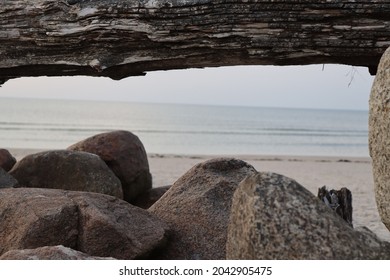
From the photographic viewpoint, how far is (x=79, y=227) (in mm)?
4508

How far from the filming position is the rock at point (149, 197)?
796 cm

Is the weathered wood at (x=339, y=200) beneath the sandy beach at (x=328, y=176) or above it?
above

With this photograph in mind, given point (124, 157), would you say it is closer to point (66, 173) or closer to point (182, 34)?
point (66, 173)

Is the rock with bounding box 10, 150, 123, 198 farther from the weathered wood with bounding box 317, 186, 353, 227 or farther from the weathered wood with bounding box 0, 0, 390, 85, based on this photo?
the weathered wood with bounding box 317, 186, 353, 227

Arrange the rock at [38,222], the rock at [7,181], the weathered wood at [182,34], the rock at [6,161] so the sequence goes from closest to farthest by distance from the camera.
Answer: the rock at [38,222] < the weathered wood at [182,34] < the rock at [7,181] < the rock at [6,161]

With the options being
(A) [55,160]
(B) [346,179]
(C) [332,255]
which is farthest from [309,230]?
(B) [346,179]

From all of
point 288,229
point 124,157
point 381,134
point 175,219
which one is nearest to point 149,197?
point 124,157

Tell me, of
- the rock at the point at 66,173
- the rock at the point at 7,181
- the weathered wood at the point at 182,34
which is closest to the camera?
the weathered wood at the point at 182,34

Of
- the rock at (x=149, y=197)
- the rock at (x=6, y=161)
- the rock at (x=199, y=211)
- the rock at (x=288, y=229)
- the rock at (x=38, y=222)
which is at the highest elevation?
the rock at (x=288, y=229)

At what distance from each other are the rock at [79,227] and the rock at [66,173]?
2.14 meters

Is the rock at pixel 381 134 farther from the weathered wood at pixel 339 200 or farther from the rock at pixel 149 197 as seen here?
the rock at pixel 149 197

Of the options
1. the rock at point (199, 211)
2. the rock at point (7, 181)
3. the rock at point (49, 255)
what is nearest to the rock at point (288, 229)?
the rock at point (49, 255)

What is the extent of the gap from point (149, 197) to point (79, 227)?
3.54 m

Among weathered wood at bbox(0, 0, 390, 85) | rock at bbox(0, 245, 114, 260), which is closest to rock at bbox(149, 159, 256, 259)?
weathered wood at bbox(0, 0, 390, 85)
